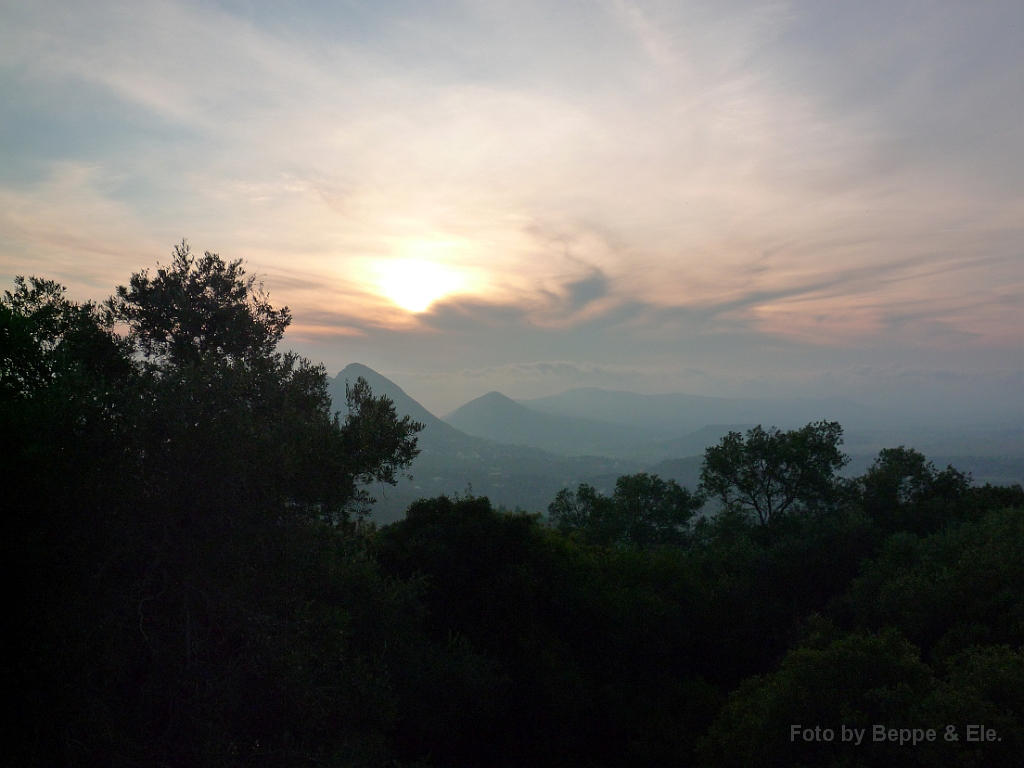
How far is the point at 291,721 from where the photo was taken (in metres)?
8.55

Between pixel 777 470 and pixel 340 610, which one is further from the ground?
pixel 777 470

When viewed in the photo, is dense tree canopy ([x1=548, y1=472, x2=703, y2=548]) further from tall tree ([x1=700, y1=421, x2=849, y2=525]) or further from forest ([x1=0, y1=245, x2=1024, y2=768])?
forest ([x1=0, y1=245, x2=1024, y2=768])

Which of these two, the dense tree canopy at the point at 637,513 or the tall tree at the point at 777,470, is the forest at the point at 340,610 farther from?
the dense tree canopy at the point at 637,513

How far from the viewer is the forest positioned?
7.59 m

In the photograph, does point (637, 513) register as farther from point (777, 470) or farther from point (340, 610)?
point (340, 610)

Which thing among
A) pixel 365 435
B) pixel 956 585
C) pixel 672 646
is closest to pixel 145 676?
pixel 365 435

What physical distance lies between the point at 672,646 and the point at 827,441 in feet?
61.6

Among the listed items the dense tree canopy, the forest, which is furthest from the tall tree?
the forest

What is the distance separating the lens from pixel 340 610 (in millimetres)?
10539

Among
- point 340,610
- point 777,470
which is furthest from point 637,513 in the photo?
point 340,610

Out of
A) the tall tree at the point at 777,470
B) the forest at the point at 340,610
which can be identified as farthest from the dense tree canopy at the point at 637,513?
the forest at the point at 340,610

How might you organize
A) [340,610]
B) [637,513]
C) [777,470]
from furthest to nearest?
[637,513] < [777,470] < [340,610]

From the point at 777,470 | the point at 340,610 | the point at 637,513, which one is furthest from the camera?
the point at 637,513

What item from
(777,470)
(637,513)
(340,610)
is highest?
(777,470)
